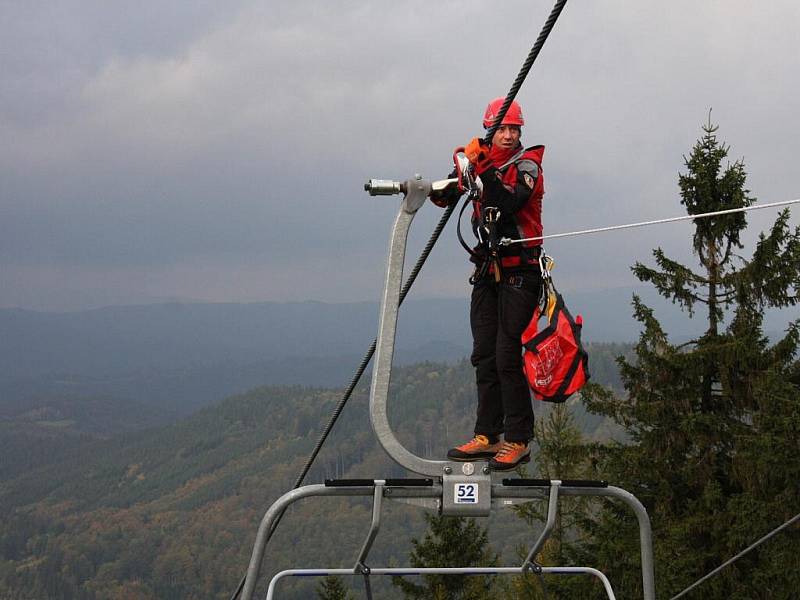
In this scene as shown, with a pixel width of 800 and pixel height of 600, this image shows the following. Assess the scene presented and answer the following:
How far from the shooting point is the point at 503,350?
5.34m

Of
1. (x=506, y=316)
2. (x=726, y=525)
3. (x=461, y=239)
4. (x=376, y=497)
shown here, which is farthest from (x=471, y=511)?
(x=726, y=525)

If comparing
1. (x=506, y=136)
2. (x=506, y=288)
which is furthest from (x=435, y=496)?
(x=506, y=136)

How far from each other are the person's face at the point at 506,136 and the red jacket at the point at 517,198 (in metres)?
0.04

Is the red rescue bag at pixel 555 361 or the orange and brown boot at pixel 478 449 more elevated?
the red rescue bag at pixel 555 361

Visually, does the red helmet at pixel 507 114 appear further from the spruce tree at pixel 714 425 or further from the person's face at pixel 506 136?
the spruce tree at pixel 714 425

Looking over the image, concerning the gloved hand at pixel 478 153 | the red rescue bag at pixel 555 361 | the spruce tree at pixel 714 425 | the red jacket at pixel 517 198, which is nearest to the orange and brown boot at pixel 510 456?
the red rescue bag at pixel 555 361

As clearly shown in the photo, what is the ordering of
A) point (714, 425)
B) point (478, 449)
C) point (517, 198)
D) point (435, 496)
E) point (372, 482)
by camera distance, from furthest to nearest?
point (714, 425) → point (478, 449) → point (517, 198) → point (435, 496) → point (372, 482)

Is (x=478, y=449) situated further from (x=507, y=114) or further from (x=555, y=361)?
(x=507, y=114)

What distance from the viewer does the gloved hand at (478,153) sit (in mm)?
5242

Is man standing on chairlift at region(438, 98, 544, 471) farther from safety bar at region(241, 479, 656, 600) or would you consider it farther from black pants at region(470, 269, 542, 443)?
safety bar at region(241, 479, 656, 600)

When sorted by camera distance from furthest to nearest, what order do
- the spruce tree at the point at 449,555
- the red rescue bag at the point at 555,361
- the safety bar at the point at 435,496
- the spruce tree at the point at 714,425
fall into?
the spruce tree at the point at 449,555 → the spruce tree at the point at 714,425 → the red rescue bag at the point at 555,361 → the safety bar at the point at 435,496

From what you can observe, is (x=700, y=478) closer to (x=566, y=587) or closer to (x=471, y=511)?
(x=566, y=587)

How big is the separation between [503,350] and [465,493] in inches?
43.4

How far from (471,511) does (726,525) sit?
63.7ft
